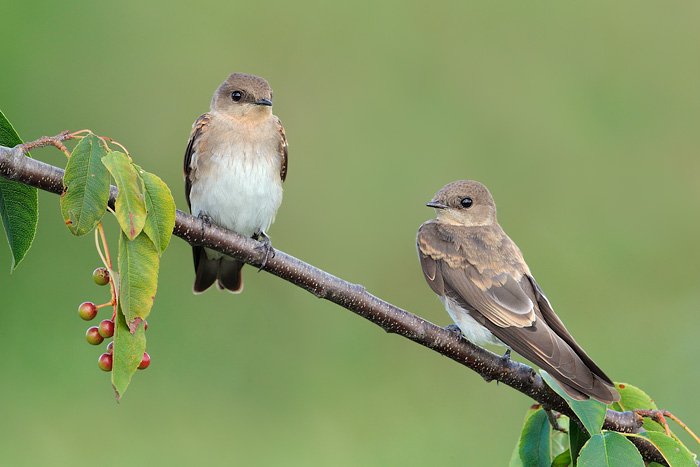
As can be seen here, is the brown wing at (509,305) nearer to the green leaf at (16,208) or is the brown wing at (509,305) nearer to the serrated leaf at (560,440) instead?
the serrated leaf at (560,440)

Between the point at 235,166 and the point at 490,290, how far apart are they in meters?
1.47

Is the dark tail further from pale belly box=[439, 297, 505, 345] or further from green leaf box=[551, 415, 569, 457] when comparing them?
green leaf box=[551, 415, 569, 457]

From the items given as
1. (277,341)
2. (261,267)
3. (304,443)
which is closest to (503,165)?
(277,341)

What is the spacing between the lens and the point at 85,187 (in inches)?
85.8

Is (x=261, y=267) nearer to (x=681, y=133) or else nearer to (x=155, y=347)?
(x=155, y=347)

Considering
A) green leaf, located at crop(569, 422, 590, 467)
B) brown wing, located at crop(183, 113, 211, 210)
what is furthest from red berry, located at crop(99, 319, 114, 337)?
brown wing, located at crop(183, 113, 211, 210)

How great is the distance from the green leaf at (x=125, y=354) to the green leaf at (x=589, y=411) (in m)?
1.29

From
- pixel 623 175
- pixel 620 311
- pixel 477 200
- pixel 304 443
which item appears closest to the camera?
pixel 477 200

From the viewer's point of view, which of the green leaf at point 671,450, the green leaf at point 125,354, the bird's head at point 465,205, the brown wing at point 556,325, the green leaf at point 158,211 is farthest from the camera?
the bird's head at point 465,205

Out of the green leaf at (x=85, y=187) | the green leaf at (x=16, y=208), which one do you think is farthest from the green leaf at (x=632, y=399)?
the green leaf at (x=16, y=208)

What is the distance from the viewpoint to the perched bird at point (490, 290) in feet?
9.29

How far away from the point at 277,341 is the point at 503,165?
284cm

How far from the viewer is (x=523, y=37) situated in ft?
29.9

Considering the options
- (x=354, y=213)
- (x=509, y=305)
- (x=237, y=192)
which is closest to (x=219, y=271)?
(x=237, y=192)
